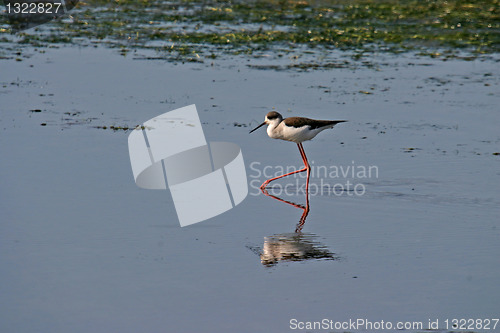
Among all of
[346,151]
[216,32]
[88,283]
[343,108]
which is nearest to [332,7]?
[216,32]

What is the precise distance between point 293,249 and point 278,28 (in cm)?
1586

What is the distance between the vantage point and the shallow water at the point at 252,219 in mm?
7172

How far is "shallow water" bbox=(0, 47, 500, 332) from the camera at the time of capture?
7.17 meters

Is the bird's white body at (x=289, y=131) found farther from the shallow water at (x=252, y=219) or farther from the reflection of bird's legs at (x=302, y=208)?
the reflection of bird's legs at (x=302, y=208)

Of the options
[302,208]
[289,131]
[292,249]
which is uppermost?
[289,131]

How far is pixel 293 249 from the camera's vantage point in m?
8.66

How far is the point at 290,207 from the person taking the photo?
10320mm

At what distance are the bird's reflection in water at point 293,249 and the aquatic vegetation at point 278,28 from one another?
35.8 feet

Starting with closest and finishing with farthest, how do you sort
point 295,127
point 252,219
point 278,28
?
1. point 252,219
2. point 295,127
3. point 278,28

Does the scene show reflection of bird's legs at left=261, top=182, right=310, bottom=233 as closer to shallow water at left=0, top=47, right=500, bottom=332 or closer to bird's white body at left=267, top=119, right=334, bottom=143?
shallow water at left=0, top=47, right=500, bottom=332

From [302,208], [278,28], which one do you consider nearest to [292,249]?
[302,208]

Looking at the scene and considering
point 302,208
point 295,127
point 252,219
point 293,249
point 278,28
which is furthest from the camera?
point 278,28

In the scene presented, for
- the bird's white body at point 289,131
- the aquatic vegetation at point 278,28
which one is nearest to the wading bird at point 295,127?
the bird's white body at point 289,131

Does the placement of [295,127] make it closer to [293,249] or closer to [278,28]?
[293,249]
